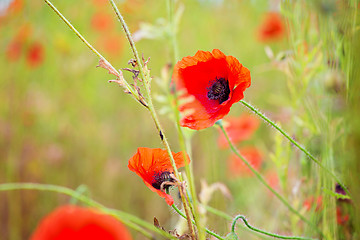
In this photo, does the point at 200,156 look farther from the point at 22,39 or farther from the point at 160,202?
the point at 22,39

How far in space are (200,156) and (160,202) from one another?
0.55m

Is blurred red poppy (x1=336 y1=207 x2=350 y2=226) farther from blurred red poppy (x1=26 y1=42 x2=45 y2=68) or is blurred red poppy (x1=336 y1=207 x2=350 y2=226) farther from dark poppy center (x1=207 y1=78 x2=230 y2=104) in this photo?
blurred red poppy (x1=26 y1=42 x2=45 y2=68)

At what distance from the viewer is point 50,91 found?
269cm

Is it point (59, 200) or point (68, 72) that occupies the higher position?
point (68, 72)

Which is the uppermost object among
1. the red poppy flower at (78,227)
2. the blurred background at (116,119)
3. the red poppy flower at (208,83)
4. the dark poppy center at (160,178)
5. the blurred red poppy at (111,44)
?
the blurred red poppy at (111,44)

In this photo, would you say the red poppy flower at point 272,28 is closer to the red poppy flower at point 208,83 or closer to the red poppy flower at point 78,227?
the red poppy flower at point 208,83

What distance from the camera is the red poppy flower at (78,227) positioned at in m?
0.30

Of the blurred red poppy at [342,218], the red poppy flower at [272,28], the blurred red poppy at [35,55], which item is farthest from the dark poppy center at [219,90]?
the red poppy flower at [272,28]

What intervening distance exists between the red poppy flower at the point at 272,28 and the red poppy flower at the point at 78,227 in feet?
8.04

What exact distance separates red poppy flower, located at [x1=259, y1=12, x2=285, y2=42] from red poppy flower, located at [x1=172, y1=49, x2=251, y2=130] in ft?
6.64

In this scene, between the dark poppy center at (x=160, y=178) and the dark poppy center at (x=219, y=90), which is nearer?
the dark poppy center at (x=160, y=178)

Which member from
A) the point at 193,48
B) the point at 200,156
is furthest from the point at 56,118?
the point at 193,48

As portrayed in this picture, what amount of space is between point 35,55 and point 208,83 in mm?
1695

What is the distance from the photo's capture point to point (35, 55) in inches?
83.6
